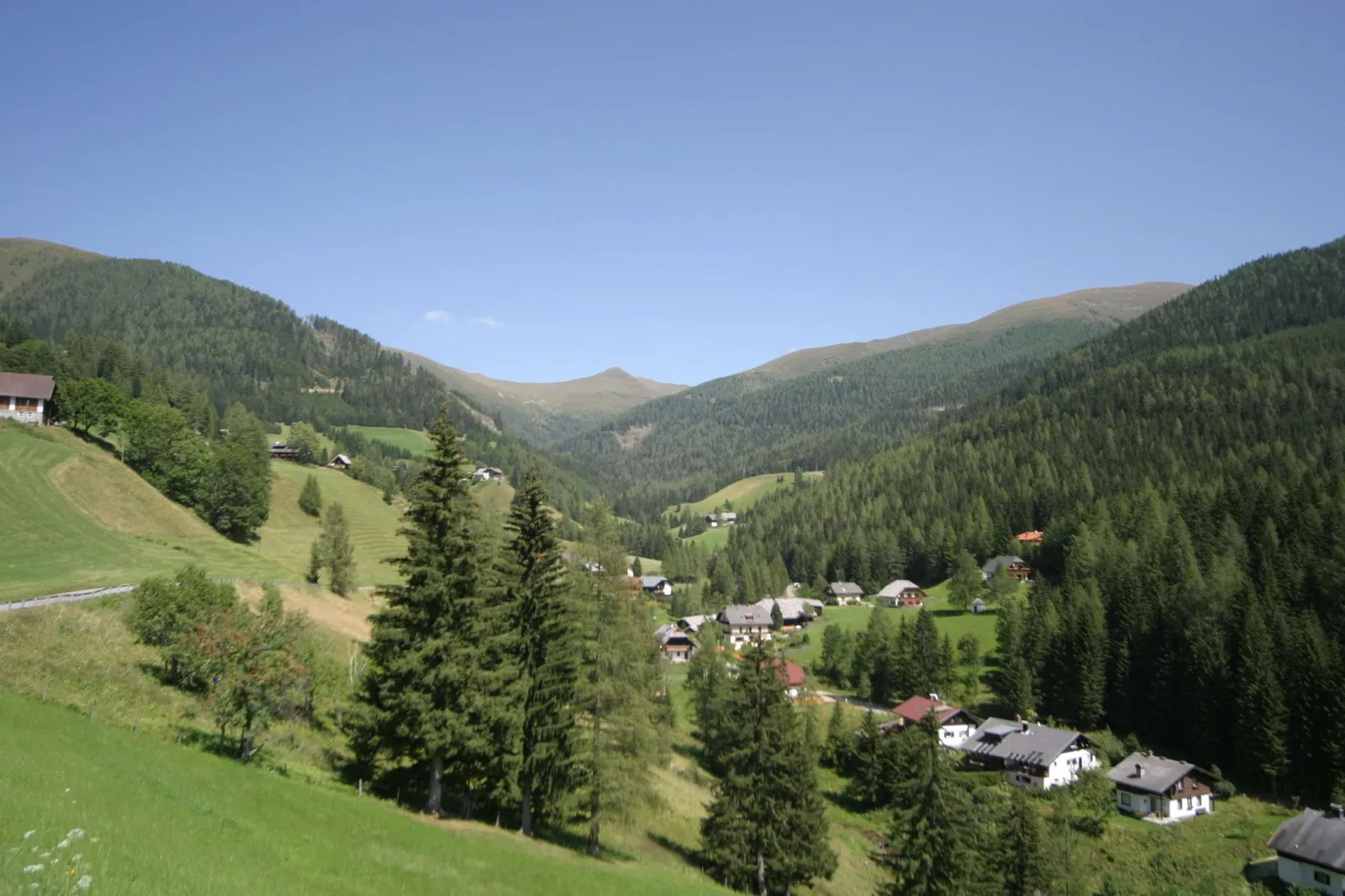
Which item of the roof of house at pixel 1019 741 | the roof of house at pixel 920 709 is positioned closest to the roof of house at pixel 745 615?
the roof of house at pixel 920 709

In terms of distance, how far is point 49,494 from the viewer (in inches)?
2490

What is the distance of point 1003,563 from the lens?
121875 millimetres

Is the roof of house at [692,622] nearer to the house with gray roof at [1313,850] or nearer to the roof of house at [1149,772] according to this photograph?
the roof of house at [1149,772]

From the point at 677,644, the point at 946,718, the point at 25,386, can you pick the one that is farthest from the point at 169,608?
the point at 677,644

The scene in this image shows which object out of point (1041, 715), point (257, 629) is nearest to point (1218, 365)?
point (1041, 715)

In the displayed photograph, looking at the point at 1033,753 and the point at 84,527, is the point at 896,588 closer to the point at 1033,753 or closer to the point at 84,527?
the point at 1033,753

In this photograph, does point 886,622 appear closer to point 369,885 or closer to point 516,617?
point 516,617

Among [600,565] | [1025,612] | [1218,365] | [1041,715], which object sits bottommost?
[1041,715]

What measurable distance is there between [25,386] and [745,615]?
9077 centimetres

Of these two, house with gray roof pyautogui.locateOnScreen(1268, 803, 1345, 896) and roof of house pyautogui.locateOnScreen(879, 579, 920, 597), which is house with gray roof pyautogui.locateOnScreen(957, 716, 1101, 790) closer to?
house with gray roof pyautogui.locateOnScreen(1268, 803, 1345, 896)

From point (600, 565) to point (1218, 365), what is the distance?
19120 centimetres

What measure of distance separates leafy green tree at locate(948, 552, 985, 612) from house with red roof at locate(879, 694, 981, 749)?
113 ft

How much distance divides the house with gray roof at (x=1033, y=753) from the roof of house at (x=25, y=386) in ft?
321

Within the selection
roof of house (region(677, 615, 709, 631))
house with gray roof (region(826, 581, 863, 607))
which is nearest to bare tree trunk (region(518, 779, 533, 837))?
roof of house (region(677, 615, 709, 631))
